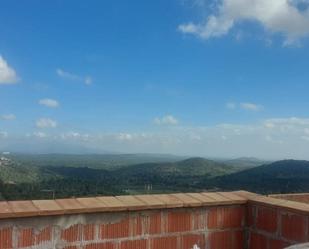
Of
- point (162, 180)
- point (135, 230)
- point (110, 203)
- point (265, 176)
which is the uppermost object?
point (110, 203)

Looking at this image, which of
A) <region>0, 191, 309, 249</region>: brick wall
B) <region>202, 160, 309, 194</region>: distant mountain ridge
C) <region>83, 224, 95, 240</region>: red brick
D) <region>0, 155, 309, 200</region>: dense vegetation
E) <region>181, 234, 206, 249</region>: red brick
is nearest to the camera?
<region>0, 191, 309, 249</region>: brick wall

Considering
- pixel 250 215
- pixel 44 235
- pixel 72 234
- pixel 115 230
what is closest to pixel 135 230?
pixel 115 230

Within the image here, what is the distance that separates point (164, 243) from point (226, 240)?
54 cm

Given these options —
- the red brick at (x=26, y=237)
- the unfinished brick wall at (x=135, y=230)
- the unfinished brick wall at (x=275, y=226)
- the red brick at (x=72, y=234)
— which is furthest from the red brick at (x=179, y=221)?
the red brick at (x=26, y=237)

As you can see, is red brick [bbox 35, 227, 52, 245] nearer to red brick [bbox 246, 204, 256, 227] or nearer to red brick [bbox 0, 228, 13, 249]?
red brick [bbox 0, 228, 13, 249]

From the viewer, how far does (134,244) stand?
2.95 meters

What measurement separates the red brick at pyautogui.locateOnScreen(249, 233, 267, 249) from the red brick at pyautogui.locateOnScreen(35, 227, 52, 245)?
1.54 metres

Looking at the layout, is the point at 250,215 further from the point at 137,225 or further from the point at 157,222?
the point at 137,225

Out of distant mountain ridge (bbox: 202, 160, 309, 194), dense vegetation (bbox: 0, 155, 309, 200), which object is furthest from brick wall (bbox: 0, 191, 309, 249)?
distant mountain ridge (bbox: 202, 160, 309, 194)

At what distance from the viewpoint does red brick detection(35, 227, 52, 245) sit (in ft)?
8.66

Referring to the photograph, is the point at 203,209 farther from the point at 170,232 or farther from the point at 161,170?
the point at 161,170

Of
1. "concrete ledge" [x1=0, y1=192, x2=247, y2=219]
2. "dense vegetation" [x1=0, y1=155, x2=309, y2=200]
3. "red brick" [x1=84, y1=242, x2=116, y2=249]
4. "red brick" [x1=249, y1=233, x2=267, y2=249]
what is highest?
"concrete ledge" [x1=0, y1=192, x2=247, y2=219]

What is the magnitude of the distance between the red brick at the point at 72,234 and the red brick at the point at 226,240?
100 cm

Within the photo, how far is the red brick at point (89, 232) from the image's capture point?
110 inches
